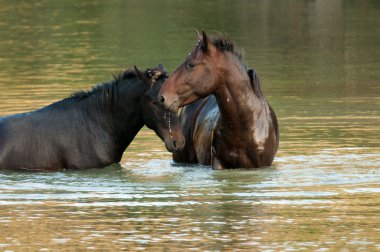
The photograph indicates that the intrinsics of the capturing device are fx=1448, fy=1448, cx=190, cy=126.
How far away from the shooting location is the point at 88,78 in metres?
27.0

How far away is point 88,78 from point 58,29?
1575 cm

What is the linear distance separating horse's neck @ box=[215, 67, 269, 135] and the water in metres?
0.52

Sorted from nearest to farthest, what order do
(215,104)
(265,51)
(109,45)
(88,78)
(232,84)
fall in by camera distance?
1. (232,84)
2. (215,104)
3. (88,78)
4. (265,51)
5. (109,45)

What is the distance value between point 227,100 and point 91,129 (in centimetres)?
191

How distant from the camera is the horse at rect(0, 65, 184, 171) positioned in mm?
16203

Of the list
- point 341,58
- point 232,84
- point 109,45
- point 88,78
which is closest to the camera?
point 232,84

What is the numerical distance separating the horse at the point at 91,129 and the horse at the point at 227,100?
1.85 feet

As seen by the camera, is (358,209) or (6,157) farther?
(6,157)

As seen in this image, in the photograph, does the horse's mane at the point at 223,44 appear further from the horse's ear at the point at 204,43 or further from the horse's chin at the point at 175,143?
the horse's chin at the point at 175,143

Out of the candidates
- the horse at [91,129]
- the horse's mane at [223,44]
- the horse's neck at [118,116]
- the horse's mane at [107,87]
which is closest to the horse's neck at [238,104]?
the horse's mane at [223,44]

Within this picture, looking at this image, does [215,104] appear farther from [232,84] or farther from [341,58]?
[341,58]

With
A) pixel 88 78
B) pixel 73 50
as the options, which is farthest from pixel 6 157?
pixel 73 50

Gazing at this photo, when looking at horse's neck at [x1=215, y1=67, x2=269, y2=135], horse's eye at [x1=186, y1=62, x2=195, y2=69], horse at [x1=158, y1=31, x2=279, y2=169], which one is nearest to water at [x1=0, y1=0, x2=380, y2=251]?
horse at [x1=158, y1=31, x2=279, y2=169]

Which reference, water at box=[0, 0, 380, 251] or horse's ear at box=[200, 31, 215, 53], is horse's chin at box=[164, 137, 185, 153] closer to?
water at box=[0, 0, 380, 251]
